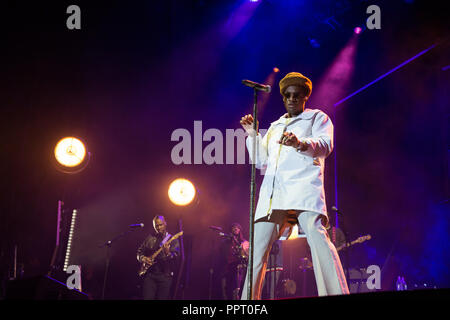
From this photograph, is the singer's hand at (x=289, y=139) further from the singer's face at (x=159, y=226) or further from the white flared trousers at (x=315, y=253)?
the singer's face at (x=159, y=226)

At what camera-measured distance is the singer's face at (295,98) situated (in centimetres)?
330

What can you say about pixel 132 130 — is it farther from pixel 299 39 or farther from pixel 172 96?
pixel 299 39

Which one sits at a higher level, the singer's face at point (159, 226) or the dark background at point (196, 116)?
the dark background at point (196, 116)

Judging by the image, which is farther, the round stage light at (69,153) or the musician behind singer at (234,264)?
the musician behind singer at (234,264)

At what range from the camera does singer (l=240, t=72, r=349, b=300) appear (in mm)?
2754

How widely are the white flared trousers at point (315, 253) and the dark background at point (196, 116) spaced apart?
17.8 feet

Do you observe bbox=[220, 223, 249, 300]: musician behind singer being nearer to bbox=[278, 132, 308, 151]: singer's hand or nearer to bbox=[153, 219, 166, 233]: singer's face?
bbox=[153, 219, 166, 233]: singer's face

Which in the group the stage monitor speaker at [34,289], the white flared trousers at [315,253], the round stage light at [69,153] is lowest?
the stage monitor speaker at [34,289]

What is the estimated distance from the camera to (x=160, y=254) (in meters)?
8.06

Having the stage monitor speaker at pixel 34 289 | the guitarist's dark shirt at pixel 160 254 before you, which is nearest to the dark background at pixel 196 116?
the guitarist's dark shirt at pixel 160 254

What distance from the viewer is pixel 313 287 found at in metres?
7.85

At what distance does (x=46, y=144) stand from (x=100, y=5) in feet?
10.0
